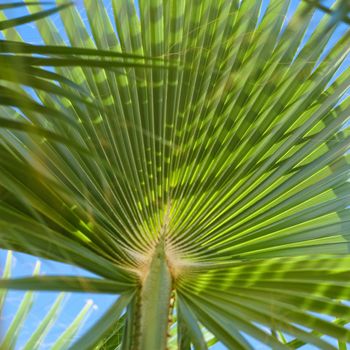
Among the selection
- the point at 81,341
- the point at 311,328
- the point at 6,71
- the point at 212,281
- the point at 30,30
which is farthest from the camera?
the point at 30,30

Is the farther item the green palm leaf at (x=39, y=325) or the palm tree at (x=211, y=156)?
the green palm leaf at (x=39, y=325)

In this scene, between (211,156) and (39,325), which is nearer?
(211,156)

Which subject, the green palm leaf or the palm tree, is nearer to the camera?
the palm tree

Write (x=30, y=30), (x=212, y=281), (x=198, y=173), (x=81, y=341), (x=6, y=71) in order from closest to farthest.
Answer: (x=6, y=71), (x=81, y=341), (x=212, y=281), (x=198, y=173), (x=30, y=30)

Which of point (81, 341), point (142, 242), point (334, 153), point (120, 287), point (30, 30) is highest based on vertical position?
point (30, 30)

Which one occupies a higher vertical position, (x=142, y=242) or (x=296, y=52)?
(x=296, y=52)

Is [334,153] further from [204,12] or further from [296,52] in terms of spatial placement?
[204,12]

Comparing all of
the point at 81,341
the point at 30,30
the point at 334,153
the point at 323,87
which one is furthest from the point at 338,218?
the point at 30,30

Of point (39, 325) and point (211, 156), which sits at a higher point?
point (211, 156)
